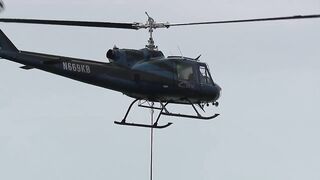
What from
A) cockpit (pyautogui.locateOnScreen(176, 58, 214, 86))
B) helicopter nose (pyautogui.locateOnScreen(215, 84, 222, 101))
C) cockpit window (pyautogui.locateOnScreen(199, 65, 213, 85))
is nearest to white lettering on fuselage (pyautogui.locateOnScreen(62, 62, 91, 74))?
cockpit (pyautogui.locateOnScreen(176, 58, 214, 86))

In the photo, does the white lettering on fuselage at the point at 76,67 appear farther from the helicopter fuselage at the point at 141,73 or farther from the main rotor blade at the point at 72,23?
the main rotor blade at the point at 72,23

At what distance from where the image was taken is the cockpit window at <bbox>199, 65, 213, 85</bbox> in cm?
2888

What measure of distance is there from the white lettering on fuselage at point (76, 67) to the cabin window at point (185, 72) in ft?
12.5

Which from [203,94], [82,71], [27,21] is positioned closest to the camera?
[27,21]

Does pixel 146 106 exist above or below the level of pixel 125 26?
below

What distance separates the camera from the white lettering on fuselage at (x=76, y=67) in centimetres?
2655

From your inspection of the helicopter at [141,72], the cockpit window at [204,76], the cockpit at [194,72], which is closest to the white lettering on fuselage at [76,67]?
the helicopter at [141,72]

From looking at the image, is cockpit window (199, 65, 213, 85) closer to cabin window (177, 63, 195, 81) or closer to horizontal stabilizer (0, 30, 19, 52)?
cabin window (177, 63, 195, 81)

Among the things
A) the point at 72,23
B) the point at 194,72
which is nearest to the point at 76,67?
the point at 72,23

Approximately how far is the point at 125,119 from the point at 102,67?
7.50ft

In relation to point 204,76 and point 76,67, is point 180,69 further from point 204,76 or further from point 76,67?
point 76,67

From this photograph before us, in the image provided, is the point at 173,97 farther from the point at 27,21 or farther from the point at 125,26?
the point at 27,21

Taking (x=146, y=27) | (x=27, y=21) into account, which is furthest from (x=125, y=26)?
(x=27, y=21)

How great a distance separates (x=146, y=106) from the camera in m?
28.2
